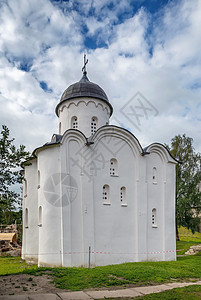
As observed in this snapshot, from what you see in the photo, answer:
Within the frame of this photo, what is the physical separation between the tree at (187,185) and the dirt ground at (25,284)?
17934 mm

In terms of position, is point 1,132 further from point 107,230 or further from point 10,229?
point 10,229

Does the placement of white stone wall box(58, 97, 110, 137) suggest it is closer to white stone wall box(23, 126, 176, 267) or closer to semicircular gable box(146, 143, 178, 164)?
white stone wall box(23, 126, 176, 267)

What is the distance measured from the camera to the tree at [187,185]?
25.6 m

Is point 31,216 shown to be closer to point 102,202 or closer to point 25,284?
point 102,202

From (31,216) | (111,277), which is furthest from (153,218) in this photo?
(111,277)

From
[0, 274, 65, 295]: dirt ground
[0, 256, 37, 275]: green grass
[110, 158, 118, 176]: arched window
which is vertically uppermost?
[110, 158, 118, 176]: arched window

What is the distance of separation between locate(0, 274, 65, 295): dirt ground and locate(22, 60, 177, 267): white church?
393 centimetres

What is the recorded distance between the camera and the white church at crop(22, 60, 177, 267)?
545 inches

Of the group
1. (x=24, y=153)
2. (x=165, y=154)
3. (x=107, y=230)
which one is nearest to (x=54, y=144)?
(x=24, y=153)

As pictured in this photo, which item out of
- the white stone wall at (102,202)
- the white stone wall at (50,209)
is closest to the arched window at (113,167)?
the white stone wall at (102,202)

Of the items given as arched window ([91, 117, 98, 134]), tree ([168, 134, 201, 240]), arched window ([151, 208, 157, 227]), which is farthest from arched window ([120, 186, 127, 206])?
tree ([168, 134, 201, 240])

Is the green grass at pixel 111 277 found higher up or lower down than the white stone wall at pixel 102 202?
lower down

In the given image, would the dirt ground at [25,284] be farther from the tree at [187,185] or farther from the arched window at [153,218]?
the tree at [187,185]

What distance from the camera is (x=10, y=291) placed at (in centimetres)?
801
